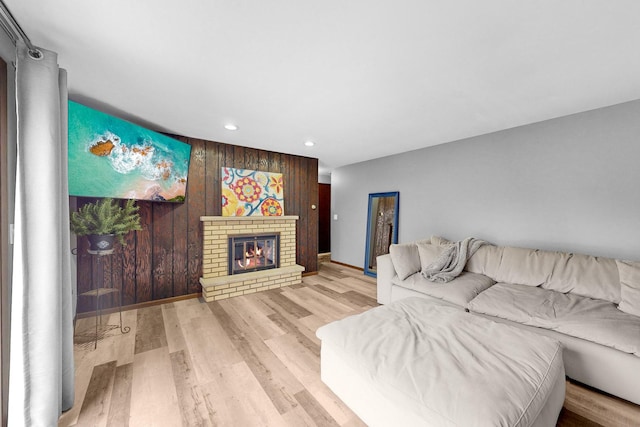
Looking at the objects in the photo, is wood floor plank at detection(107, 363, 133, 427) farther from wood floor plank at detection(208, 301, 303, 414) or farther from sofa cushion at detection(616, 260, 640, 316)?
sofa cushion at detection(616, 260, 640, 316)

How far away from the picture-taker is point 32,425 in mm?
1189

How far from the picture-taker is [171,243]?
3.12m

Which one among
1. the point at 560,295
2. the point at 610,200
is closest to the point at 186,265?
the point at 560,295

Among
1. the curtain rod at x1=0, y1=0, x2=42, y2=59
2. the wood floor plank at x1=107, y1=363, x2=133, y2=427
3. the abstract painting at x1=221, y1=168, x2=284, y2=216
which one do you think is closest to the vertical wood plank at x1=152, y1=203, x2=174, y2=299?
the abstract painting at x1=221, y1=168, x2=284, y2=216

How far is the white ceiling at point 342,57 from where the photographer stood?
3.86ft

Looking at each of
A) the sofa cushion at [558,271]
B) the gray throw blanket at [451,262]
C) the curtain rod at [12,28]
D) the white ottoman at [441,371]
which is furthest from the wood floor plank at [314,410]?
the curtain rod at [12,28]

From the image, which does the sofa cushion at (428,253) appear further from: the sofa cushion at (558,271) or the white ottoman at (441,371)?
the white ottoman at (441,371)

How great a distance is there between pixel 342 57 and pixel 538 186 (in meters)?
2.74

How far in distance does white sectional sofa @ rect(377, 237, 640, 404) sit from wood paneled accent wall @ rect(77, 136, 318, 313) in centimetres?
265

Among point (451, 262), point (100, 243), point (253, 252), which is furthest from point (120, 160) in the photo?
point (451, 262)

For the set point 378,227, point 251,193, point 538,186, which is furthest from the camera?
point 378,227

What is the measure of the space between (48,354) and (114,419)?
21.5 inches

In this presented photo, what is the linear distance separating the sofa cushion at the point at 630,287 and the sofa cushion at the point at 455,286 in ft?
3.05

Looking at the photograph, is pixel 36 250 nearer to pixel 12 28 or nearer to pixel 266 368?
pixel 12 28
